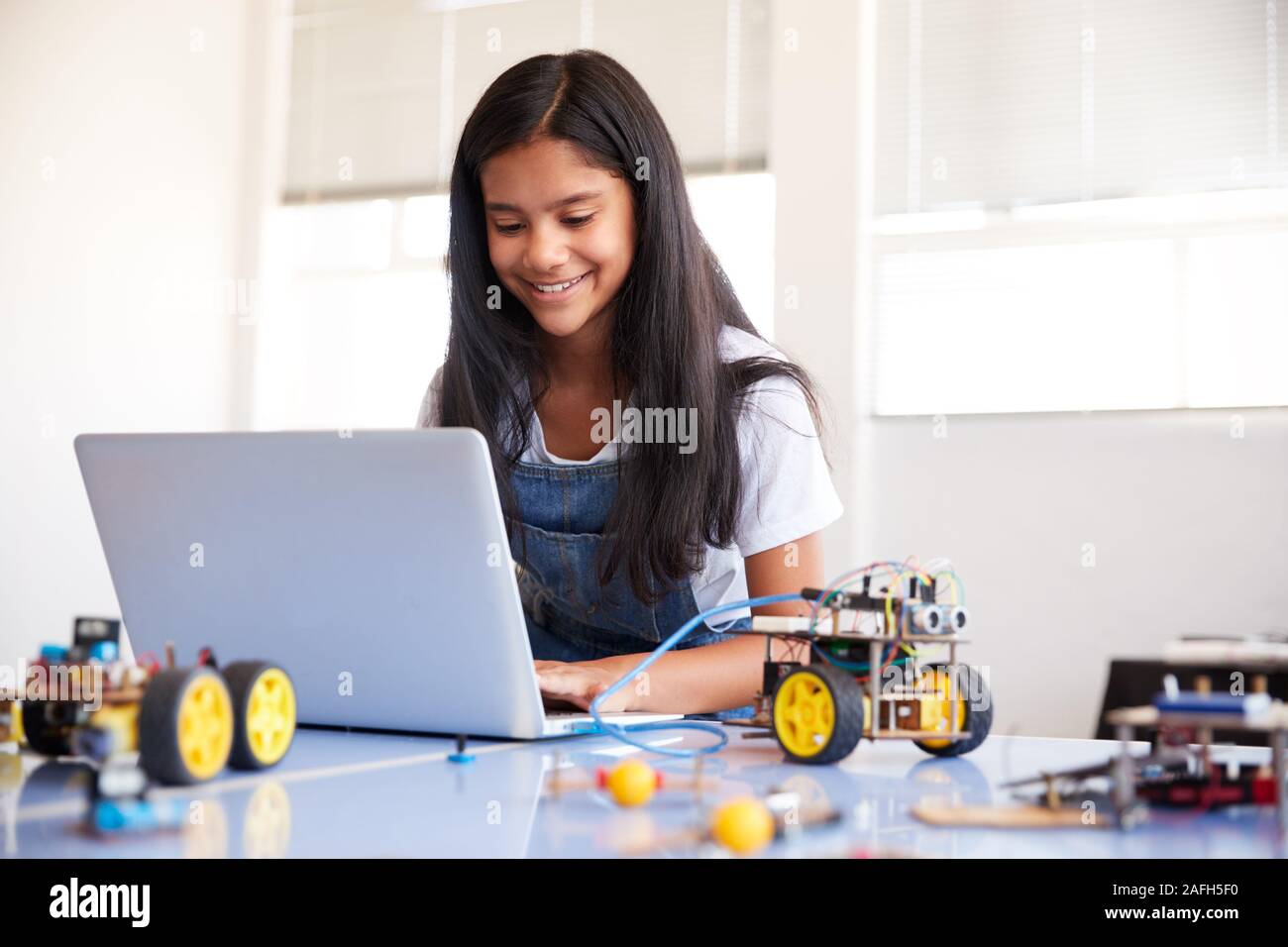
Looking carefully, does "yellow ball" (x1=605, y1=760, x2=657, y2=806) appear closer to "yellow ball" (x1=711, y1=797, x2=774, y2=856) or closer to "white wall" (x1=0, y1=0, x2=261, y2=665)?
"yellow ball" (x1=711, y1=797, x2=774, y2=856)

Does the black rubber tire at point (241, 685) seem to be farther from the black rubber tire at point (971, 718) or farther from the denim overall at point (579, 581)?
the denim overall at point (579, 581)

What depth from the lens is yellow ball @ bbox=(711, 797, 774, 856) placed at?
477mm

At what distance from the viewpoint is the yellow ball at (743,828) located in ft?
1.57

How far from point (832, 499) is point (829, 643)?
22.5 inches

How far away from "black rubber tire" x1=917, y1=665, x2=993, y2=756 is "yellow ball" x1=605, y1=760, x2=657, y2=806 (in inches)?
10.6

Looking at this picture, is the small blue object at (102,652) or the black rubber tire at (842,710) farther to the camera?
the black rubber tire at (842,710)

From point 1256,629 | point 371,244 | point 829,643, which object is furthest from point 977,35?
point 829,643

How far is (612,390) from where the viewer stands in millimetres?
1435

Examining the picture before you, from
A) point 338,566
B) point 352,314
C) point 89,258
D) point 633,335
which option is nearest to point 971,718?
point 338,566

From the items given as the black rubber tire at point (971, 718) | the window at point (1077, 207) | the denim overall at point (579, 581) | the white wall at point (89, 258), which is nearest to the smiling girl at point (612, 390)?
the denim overall at point (579, 581)

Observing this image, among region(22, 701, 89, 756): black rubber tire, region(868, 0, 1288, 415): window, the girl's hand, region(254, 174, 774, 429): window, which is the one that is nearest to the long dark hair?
the girl's hand

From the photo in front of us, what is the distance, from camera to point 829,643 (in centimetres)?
78

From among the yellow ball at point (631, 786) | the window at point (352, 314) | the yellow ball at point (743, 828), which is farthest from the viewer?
the window at point (352, 314)
